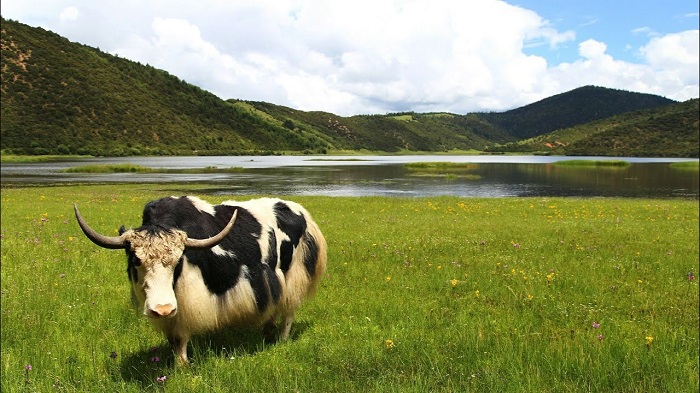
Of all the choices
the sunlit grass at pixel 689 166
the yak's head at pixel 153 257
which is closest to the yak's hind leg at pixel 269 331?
the yak's head at pixel 153 257

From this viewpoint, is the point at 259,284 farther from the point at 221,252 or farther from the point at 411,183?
the point at 411,183

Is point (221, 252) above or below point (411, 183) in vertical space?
above

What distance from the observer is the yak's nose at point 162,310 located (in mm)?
4727

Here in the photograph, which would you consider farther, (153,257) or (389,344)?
(389,344)

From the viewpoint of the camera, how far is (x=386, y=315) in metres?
7.79

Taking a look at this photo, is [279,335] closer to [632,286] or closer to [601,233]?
[632,286]

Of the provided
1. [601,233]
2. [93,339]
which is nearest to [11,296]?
[93,339]

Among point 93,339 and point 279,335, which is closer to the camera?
point 93,339

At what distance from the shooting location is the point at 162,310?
4738 mm

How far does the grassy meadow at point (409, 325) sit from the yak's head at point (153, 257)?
37.5 inches

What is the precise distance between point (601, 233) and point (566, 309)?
36.6ft

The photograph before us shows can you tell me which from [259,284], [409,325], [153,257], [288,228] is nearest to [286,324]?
[259,284]

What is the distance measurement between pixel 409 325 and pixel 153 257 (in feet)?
13.4

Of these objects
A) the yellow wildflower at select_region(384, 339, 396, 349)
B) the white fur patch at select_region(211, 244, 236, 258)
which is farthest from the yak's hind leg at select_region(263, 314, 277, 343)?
the yellow wildflower at select_region(384, 339, 396, 349)
